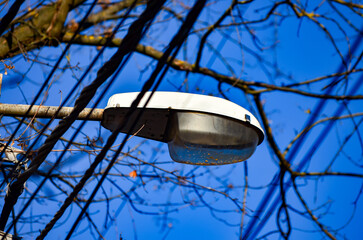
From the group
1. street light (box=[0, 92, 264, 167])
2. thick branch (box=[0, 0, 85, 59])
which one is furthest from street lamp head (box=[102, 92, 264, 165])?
thick branch (box=[0, 0, 85, 59])

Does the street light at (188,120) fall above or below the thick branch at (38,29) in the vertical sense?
below

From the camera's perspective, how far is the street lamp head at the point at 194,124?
225 centimetres

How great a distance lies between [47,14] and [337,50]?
3241 mm

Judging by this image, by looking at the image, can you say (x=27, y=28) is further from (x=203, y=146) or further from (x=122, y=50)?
(x=122, y=50)

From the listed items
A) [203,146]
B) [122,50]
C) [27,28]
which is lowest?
[122,50]

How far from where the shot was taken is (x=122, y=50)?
156 centimetres

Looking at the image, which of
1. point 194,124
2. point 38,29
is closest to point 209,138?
point 194,124

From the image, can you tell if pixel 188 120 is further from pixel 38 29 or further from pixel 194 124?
pixel 38 29

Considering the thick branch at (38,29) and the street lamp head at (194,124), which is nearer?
the street lamp head at (194,124)

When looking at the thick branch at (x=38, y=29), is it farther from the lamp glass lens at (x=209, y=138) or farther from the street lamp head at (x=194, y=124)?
the lamp glass lens at (x=209, y=138)

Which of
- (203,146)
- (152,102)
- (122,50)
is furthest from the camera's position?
(203,146)

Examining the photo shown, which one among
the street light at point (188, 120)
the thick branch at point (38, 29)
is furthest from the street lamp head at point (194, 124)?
the thick branch at point (38, 29)

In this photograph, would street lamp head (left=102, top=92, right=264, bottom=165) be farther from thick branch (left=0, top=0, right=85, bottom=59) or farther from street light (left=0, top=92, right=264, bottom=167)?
thick branch (left=0, top=0, right=85, bottom=59)

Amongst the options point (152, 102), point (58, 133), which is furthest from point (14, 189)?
point (152, 102)
